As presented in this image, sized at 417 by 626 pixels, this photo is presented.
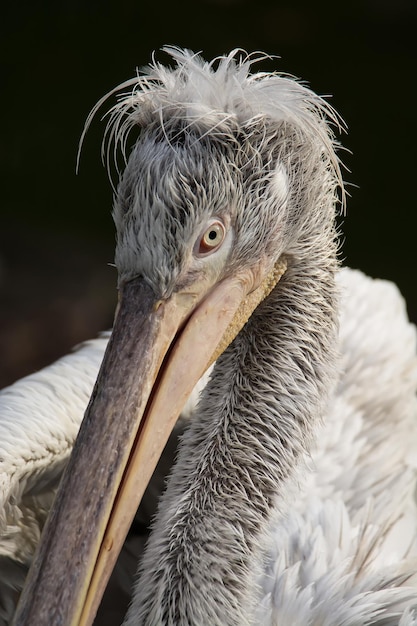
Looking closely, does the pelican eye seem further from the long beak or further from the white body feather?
the white body feather

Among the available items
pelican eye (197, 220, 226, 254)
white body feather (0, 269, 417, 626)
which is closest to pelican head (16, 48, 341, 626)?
pelican eye (197, 220, 226, 254)

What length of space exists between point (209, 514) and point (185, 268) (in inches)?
18.3

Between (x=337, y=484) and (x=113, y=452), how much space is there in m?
0.96

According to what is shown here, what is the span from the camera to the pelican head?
5.21 feet

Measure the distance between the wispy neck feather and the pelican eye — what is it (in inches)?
9.2

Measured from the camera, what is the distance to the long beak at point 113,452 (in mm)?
1564

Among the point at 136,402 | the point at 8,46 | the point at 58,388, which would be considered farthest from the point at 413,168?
the point at 136,402

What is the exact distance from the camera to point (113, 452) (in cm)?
159

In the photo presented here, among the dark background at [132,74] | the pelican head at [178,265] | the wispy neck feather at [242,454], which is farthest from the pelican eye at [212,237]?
the dark background at [132,74]

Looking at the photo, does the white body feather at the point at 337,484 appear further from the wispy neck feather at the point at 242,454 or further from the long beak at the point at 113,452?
the long beak at the point at 113,452

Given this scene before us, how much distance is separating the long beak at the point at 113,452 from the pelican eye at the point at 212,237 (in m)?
0.08

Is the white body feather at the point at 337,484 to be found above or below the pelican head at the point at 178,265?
below

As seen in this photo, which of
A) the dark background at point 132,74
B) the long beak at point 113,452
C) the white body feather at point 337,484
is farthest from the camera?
the dark background at point 132,74

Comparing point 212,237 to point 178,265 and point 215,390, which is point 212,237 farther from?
point 215,390
